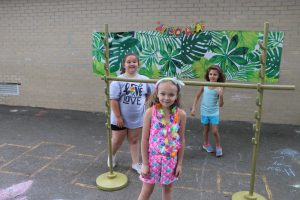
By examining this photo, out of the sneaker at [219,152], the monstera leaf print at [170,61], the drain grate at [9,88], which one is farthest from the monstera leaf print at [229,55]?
the drain grate at [9,88]

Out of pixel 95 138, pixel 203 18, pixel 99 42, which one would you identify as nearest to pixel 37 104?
pixel 99 42

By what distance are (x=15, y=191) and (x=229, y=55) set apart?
417 centimetres

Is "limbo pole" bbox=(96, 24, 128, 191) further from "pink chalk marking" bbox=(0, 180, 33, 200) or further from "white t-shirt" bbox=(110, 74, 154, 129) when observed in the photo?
"pink chalk marking" bbox=(0, 180, 33, 200)

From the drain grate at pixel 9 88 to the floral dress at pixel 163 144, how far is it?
18.0 ft

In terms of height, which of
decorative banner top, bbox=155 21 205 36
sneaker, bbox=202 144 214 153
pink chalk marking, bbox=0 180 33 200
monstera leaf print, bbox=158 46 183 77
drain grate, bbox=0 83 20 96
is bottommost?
pink chalk marking, bbox=0 180 33 200

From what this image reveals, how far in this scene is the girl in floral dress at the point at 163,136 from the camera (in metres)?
2.38

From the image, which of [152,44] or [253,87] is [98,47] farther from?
[253,87]

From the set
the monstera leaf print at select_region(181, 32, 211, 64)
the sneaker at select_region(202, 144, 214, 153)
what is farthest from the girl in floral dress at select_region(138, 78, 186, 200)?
the monstera leaf print at select_region(181, 32, 211, 64)

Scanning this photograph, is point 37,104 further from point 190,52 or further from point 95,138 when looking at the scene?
point 190,52

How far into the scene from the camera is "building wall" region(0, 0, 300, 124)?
526 cm

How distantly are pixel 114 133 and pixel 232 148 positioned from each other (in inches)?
77.7

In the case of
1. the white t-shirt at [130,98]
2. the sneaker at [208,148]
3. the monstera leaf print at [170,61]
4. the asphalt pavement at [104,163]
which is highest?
the monstera leaf print at [170,61]

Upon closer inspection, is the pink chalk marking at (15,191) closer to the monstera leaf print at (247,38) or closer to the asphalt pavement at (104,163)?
the asphalt pavement at (104,163)

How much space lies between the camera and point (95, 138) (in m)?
4.86
